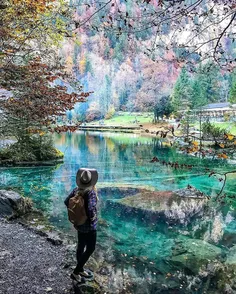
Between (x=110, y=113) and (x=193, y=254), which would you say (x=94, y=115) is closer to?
(x=110, y=113)

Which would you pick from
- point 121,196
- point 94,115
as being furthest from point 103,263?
point 94,115

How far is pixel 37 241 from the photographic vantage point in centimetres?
634

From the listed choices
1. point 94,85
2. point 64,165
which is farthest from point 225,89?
point 64,165

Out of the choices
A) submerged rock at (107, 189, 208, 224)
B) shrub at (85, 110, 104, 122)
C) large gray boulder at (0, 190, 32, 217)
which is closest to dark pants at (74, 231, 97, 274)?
large gray boulder at (0, 190, 32, 217)

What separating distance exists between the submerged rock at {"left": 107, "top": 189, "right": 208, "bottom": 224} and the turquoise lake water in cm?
38

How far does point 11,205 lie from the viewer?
27.8ft

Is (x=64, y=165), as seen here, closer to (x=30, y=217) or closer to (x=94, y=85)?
(x=30, y=217)

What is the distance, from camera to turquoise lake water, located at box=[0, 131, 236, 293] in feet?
22.8

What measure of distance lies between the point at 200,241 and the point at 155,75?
93.1 m

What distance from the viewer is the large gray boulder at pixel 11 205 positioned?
27.0 ft

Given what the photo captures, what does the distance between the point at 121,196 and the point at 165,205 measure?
6.96 feet

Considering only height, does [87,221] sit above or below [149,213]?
above

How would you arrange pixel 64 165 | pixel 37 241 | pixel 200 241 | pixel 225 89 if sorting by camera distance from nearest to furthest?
pixel 37 241 < pixel 200 241 < pixel 64 165 < pixel 225 89

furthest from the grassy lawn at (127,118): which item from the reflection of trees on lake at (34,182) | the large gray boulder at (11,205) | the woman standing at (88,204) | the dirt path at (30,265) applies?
the woman standing at (88,204)
